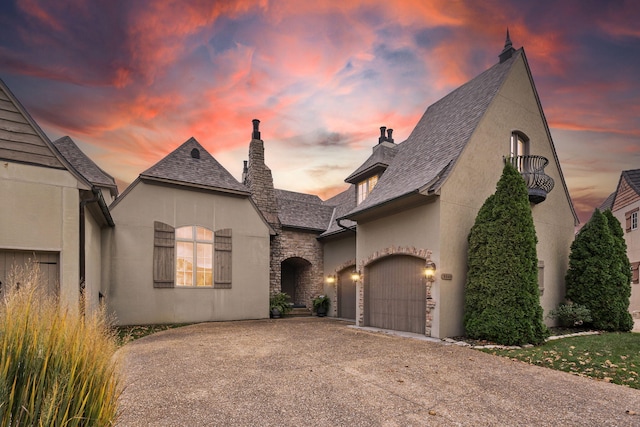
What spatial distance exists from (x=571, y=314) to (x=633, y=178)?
43.5ft

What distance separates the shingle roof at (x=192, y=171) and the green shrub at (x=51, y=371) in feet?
31.6

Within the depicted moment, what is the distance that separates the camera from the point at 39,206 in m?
6.30

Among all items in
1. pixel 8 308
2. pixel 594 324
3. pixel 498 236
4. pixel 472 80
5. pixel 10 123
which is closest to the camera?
pixel 8 308

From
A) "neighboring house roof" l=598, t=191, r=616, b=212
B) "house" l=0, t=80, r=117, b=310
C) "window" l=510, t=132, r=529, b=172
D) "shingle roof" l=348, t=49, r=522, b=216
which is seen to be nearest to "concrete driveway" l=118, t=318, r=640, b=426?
"house" l=0, t=80, r=117, b=310

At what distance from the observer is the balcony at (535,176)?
973 cm

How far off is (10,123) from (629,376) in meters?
11.4

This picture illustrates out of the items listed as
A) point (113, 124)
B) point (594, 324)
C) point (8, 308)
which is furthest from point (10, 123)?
point (594, 324)

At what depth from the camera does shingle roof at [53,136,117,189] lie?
446 inches

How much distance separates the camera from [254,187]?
14297mm

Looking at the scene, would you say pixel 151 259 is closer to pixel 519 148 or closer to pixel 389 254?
pixel 389 254

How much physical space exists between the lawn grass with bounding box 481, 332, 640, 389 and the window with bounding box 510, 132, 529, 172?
16.5 ft

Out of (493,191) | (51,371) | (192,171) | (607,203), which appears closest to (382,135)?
(493,191)

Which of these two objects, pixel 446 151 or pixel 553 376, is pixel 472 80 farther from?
pixel 553 376

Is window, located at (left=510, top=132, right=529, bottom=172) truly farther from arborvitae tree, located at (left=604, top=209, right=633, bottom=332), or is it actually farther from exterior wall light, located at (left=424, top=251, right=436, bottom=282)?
exterior wall light, located at (left=424, top=251, right=436, bottom=282)
